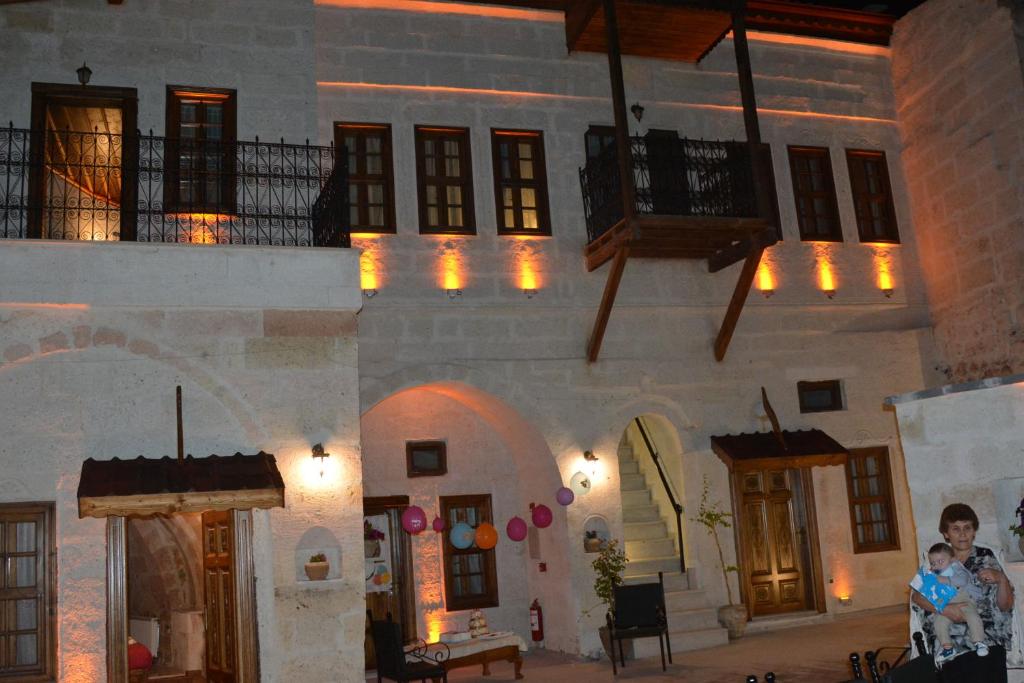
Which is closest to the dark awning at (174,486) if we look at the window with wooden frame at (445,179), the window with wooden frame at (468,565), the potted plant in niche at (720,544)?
the window with wooden frame at (445,179)

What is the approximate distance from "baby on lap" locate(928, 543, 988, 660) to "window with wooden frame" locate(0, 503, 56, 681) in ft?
21.0

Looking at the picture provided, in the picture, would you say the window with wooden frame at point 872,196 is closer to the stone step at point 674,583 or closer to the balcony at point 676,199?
the balcony at point 676,199

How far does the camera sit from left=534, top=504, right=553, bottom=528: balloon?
1120cm

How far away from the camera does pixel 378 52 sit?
11.4m

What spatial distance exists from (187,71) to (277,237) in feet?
6.50

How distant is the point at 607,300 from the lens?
1124cm

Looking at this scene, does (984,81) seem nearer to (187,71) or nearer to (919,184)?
(919,184)

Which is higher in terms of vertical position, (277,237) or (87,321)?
(277,237)

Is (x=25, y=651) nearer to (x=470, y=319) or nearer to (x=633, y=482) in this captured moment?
(x=470, y=319)

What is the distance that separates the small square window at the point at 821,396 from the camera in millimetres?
12672

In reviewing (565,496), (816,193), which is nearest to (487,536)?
(565,496)

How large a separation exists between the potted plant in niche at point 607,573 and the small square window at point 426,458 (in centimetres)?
235

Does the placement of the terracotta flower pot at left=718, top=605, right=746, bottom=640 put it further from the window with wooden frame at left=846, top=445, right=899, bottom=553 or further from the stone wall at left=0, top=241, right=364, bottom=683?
the stone wall at left=0, top=241, right=364, bottom=683

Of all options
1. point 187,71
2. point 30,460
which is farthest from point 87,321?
point 187,71
